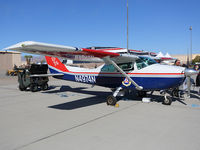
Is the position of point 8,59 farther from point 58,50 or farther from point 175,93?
point 58,50

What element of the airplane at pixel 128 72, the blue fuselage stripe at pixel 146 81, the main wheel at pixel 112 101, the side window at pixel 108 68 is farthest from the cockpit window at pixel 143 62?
the main wheel at pixel 112 101

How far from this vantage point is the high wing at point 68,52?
475 cm

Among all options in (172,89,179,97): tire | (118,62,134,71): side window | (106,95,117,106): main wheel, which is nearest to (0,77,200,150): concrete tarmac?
(106,95,117,106): main wheel

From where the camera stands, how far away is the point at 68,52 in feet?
21.1

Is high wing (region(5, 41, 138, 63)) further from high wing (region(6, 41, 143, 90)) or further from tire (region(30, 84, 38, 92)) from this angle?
tire (region(30, 84, 38, 92))

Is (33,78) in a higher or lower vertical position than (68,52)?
lower

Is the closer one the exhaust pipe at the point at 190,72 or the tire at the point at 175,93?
the exhaust pipe at the point at 190,72

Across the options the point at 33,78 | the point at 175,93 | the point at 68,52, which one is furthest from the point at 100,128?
the point at 33,78

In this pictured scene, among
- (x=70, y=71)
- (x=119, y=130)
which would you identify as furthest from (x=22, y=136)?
(x=70, y=71)

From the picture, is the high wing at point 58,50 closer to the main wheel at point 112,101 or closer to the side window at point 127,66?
the side window at point 127,66

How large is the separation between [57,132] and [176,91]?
6.95 metres

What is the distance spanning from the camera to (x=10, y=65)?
73875 mm

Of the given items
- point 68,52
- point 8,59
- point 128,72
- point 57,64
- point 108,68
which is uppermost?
point 8,59

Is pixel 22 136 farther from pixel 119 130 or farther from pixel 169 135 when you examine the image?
pixel 169 135
